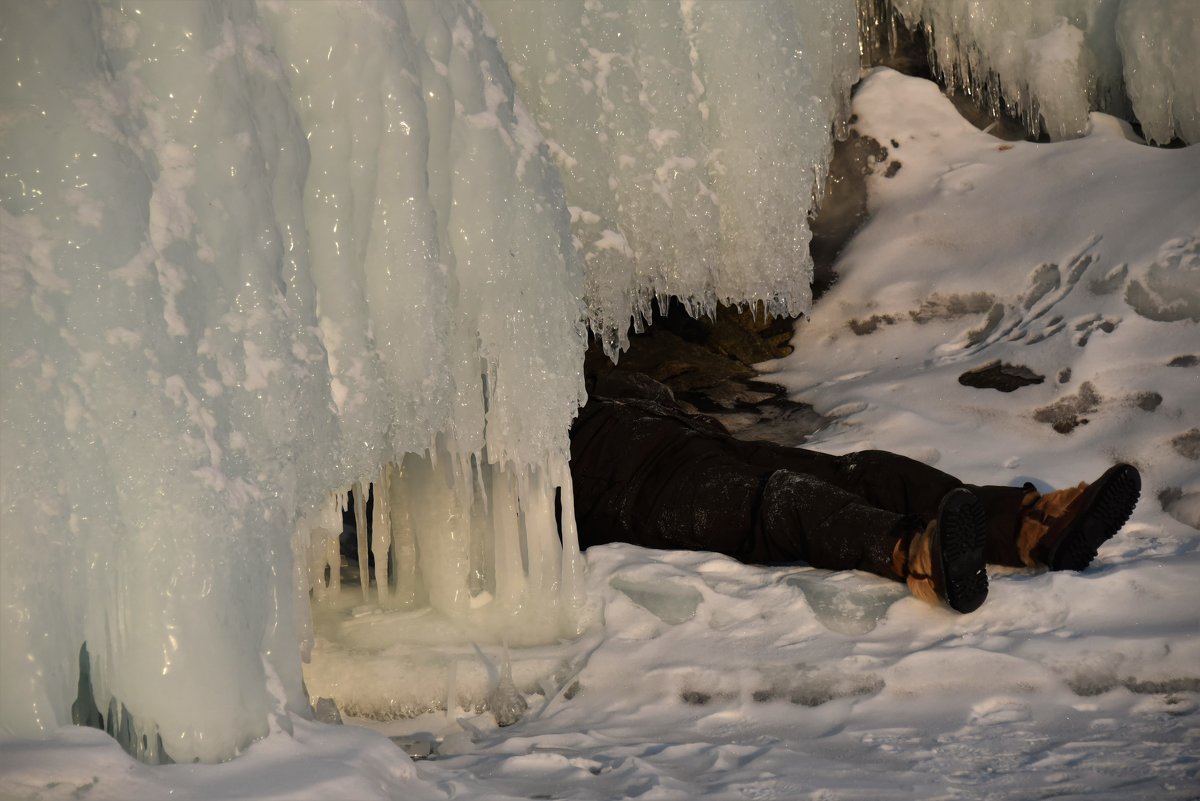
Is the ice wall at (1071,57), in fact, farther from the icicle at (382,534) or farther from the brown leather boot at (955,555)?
the icicle at (382,534)

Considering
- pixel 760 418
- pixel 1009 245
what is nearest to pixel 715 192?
pixel 760 418

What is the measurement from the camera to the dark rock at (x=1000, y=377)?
5.10 metres

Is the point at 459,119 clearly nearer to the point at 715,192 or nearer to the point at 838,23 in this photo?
the point at 715,192

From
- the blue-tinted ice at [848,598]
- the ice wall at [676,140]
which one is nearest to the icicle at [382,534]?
the ice wall at [676,140]

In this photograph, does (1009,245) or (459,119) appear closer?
(459,119)

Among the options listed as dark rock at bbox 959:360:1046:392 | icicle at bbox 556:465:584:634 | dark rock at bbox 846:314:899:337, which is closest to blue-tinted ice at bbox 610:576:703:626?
icicle at bbox 556:465:584:634

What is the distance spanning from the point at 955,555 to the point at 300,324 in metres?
1.70

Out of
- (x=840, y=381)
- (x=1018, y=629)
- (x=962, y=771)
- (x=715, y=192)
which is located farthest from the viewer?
(x=840, y=381)

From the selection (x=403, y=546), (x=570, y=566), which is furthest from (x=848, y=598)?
(x=403, y=546)

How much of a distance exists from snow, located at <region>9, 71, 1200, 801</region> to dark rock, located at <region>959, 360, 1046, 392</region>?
60mm

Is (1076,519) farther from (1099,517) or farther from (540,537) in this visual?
(540,537)

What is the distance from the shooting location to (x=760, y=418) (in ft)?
18.0

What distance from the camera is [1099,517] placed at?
11.7ft

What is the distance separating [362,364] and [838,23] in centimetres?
406
